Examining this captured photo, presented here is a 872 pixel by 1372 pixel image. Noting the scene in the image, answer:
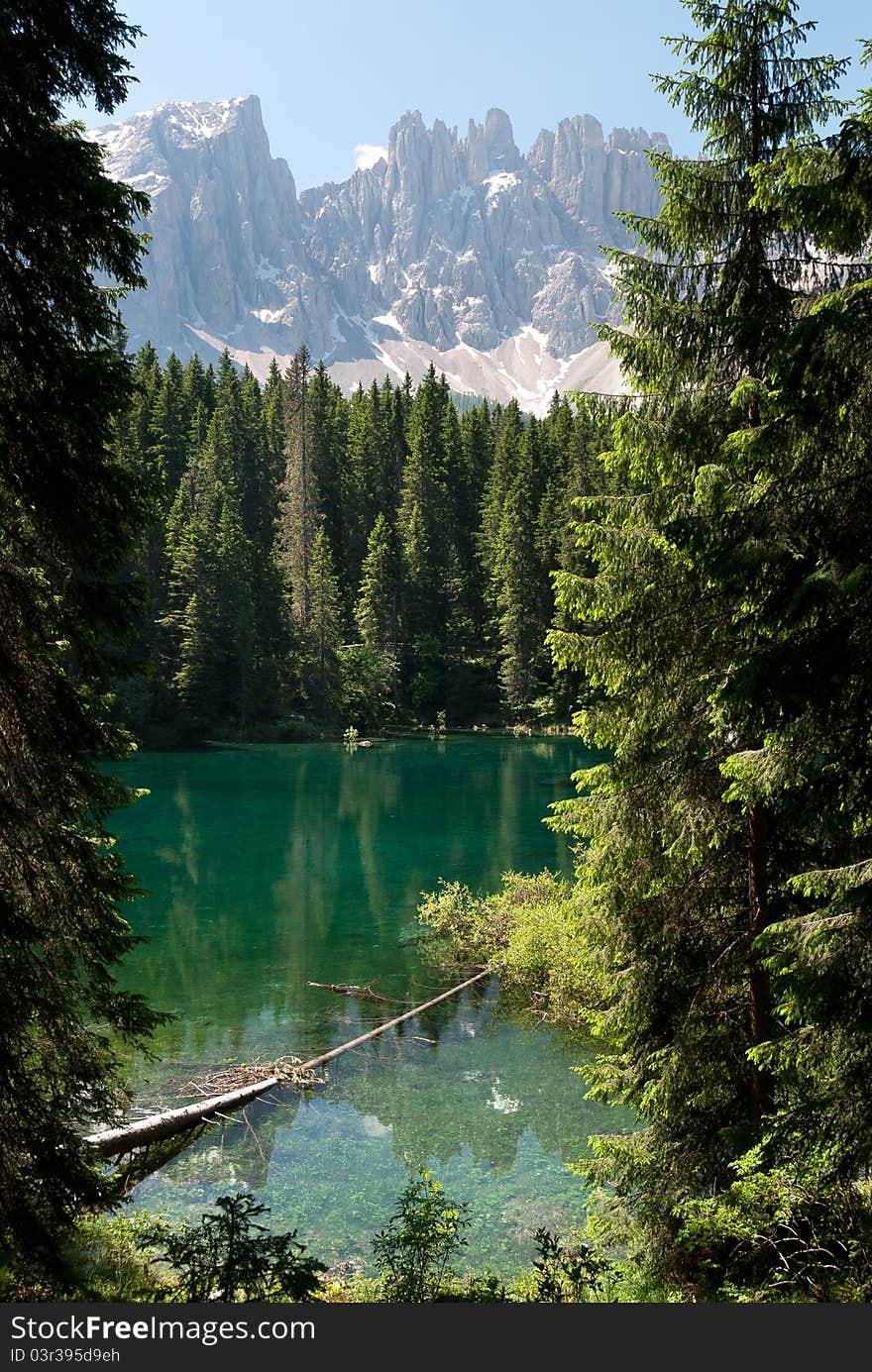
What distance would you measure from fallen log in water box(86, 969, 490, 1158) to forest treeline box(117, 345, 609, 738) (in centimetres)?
3715

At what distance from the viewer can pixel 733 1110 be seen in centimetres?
711

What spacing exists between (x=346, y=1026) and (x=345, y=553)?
56.7 m

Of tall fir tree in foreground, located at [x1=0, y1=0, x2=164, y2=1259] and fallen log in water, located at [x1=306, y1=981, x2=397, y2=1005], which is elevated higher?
tall fir tree in foreground, located at [x1=0, y1=0, x2=164, y2=1259]

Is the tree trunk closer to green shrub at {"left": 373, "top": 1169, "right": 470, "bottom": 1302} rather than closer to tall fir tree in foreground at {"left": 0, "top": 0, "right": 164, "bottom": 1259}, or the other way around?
green shrub at {"left": 373, "top": 1169, "right": 470, "bottom": 1302}

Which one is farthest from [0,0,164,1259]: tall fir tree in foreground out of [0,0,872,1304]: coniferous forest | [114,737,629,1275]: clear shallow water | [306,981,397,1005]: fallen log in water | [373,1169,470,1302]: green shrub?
[306,981,397,1005]: fallen log in water

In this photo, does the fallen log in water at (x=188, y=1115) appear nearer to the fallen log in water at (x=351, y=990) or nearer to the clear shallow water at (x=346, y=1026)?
the clear shallow water at (x=346, y=1026)

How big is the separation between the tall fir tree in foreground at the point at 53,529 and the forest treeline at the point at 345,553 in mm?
42923

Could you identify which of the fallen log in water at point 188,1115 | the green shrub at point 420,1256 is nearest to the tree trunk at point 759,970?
the green shrub at point 420,1256

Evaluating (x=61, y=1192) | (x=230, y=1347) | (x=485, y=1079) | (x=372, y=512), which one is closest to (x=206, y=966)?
(x=485, y=1079)

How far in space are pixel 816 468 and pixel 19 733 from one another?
5052mm

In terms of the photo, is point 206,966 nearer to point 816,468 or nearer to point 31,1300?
point 31,1300

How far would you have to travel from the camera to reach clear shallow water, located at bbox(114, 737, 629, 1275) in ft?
33.6

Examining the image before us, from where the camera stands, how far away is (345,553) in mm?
69188

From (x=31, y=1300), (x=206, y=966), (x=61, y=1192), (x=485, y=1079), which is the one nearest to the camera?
(x=31, y=1300)
